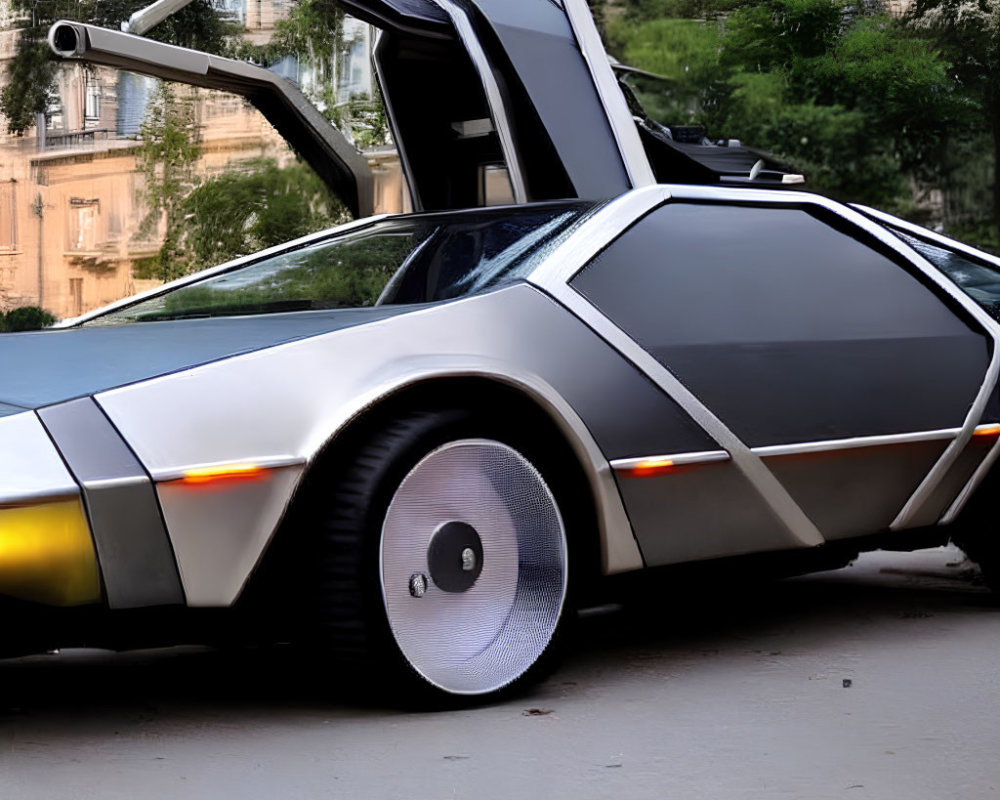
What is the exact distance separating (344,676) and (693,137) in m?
3.50

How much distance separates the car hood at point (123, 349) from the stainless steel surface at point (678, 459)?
664 mm

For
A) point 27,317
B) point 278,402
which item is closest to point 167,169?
point 27,317

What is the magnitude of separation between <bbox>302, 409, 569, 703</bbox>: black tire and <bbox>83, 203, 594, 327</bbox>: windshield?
21.5 inches

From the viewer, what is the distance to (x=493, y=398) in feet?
13.2

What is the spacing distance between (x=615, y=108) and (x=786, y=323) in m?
0.98

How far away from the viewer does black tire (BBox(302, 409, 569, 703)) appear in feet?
12.2

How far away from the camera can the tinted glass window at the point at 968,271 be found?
5.39 m

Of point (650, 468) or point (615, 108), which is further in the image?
point (615, 108)

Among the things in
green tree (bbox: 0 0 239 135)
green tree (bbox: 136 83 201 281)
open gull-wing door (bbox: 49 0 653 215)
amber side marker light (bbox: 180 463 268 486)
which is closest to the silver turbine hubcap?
amber side marker light (bbox: 180 463 268 486)

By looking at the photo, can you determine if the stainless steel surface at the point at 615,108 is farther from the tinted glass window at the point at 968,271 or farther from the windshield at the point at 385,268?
the tinted glass window at the point at 968,271

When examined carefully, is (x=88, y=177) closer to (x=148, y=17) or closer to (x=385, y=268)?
(x=148, y=17)

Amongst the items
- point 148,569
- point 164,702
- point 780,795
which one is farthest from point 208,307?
point 780,795

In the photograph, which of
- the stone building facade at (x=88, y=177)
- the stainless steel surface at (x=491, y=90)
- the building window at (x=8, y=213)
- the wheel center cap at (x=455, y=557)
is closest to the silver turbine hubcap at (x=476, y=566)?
the wheel center cap at (x=455, y=557)

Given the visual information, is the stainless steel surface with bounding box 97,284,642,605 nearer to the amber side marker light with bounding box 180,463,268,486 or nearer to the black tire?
the amber side marker light with bounding box 180,463,268,486
